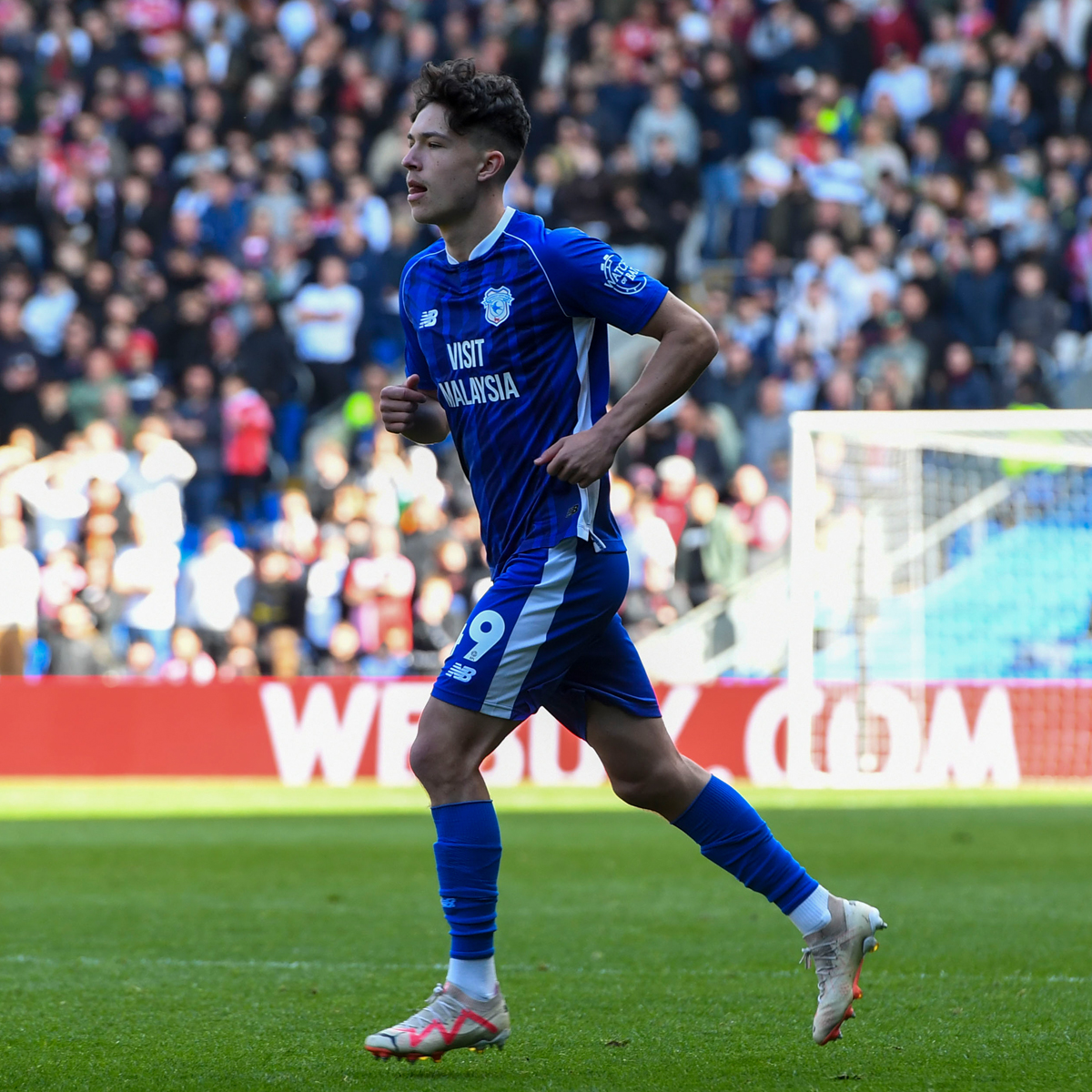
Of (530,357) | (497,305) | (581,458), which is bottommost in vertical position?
(581,458)

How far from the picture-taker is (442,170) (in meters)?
4.37

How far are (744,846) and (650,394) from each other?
1136mm

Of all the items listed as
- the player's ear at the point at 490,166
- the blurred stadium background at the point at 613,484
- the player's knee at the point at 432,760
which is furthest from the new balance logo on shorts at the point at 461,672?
the blurred stadium background at the point at 613,484

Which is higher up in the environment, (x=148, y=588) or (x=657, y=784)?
(x=657, y=784)

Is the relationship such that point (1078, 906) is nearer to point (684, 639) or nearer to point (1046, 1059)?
point (1046, 1059)

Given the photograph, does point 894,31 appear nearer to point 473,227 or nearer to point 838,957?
point 473,227

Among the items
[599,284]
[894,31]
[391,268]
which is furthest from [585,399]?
[894,31]

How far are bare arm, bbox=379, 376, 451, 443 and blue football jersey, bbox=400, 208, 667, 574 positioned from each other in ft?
0.55

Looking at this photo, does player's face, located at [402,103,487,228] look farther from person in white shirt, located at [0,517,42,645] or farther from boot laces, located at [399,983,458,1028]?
person in white shirt, located at [0,517,42,645]

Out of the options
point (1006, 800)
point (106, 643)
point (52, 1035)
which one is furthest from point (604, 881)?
point (106, 643)

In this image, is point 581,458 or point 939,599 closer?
point 581,458

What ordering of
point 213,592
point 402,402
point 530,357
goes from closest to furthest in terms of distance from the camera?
point 530,357 → point 402,402 → point 213,592

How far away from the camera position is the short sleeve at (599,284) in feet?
13.9

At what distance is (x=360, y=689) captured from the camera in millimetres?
14859
